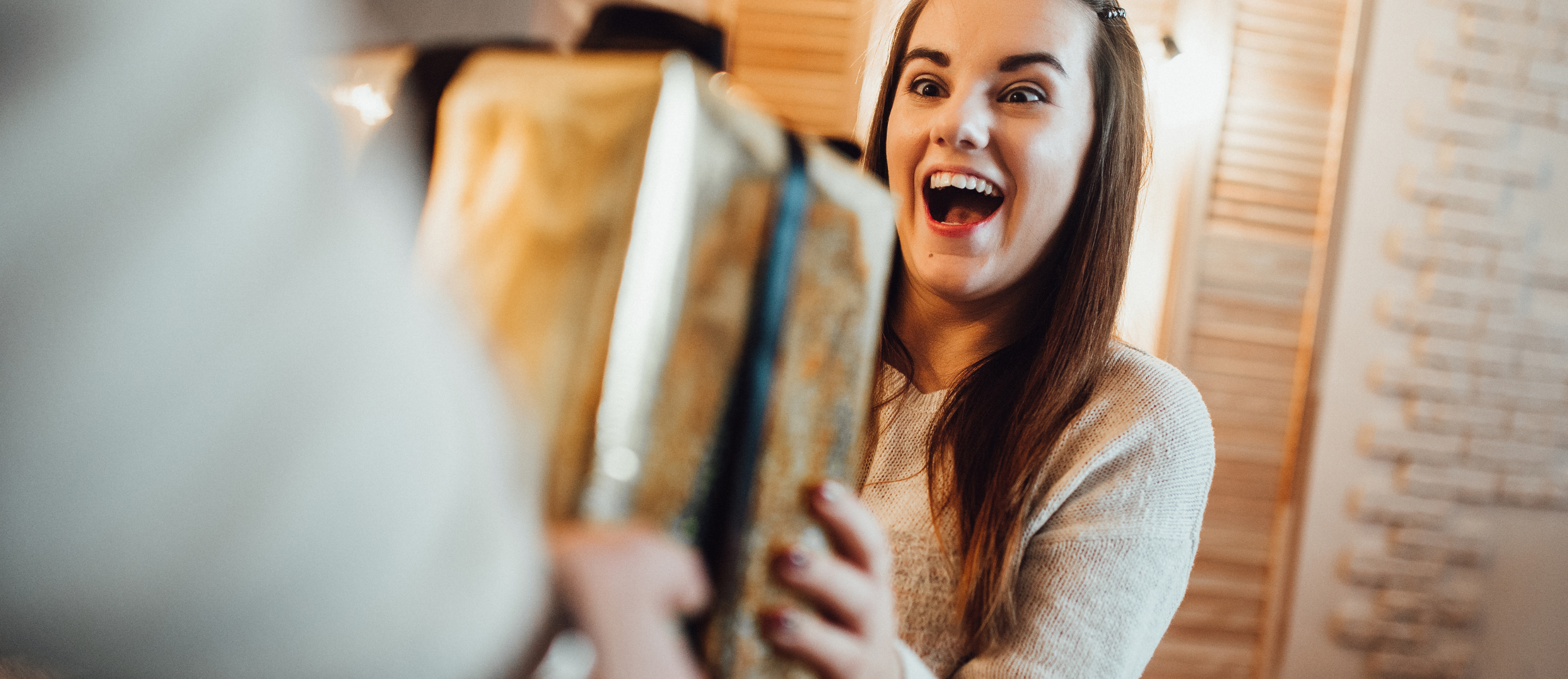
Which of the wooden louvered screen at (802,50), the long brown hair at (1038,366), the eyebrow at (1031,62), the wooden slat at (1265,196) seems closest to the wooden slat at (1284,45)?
the wooden slat at (1265,196)

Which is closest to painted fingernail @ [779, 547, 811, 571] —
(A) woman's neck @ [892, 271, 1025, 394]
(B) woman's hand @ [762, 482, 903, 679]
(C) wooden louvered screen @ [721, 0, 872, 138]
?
(B) woman's hand @ [762, 482, 903, 679]

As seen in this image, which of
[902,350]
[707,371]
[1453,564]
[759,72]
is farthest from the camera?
[1453,564]

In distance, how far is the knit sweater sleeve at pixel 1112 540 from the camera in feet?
1.62

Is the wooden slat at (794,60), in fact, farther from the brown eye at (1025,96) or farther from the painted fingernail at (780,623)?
the painted fingernail at (780,623)

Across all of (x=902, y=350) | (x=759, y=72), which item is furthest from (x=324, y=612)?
(x=759, y=72)

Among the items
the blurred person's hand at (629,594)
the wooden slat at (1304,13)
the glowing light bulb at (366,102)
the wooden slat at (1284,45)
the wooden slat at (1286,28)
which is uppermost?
the wooden slat at (1304,13)

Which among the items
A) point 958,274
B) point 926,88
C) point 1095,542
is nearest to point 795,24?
point 926,88

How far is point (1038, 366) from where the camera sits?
1.98 feet

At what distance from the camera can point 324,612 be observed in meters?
0.15

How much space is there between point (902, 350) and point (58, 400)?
607 millimetres

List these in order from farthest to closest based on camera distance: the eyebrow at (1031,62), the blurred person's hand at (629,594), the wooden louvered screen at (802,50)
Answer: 1. the wooden louvered screen at (802,50)
2. the eyebrow at (1031,62)
3. the blurred person's hand at (629,594)

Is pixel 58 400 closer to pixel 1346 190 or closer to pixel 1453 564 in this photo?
pixel 1346 190

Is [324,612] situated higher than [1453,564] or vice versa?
[324,612]

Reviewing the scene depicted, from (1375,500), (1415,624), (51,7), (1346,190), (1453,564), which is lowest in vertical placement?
(1415,624)
